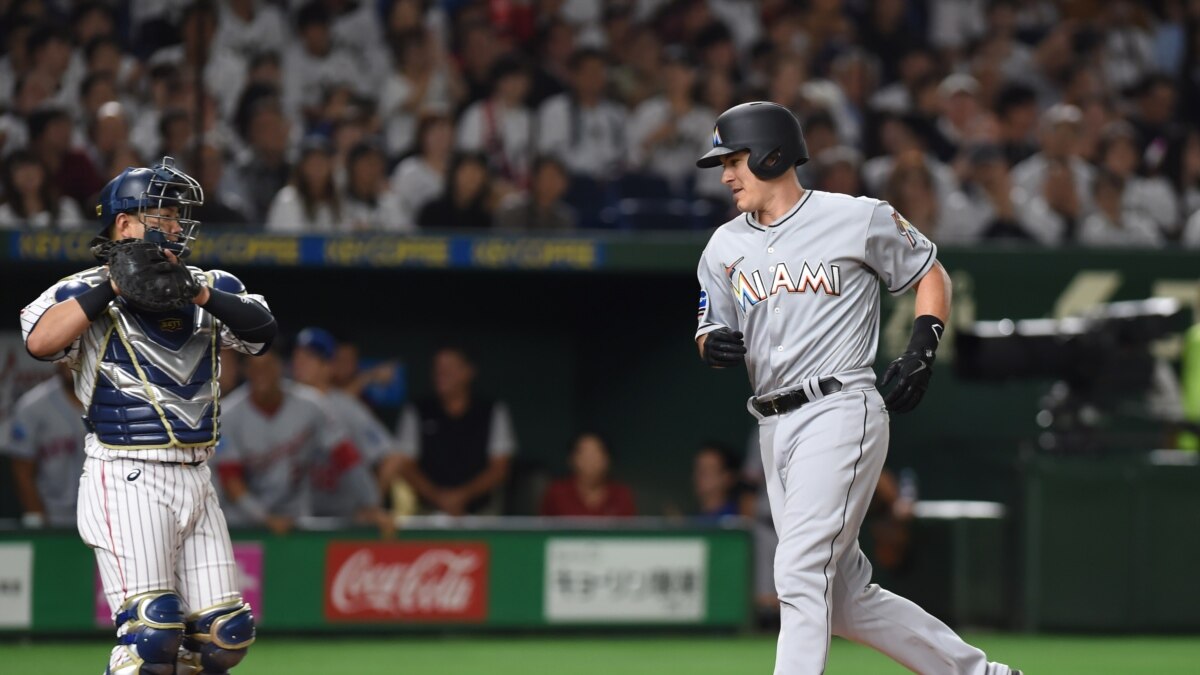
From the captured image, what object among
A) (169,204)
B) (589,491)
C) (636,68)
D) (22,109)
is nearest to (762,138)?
(169,204)

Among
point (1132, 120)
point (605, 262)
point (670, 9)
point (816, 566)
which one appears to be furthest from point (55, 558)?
point (1132, 120)

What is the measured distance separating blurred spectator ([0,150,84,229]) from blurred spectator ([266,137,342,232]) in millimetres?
1142

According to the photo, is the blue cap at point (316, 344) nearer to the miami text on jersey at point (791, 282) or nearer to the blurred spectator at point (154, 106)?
the blurred spectator at point (154, 106)

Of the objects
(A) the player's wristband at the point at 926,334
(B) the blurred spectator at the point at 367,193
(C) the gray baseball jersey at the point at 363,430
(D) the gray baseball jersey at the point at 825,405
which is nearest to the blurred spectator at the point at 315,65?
(B) the blurred spectator at the point at 367,193

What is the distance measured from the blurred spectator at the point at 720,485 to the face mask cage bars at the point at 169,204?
5.41 meters

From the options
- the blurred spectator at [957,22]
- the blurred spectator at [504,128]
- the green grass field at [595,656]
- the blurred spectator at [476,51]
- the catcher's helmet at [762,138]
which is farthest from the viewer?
the blurred spectator at [957,22]

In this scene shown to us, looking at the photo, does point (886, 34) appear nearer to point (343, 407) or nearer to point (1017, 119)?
point (1017, 119)

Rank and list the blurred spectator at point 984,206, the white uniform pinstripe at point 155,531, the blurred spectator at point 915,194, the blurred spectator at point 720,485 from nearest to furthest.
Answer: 1. the white uniform pinstripe at point 155,531
2. the blurred spectator at point 720,485
3. the blurred spectator at point 915,194
4. the blurred spectator at point 984,206

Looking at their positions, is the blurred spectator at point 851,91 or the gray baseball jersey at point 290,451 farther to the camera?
the blurred spectator at point 851,91

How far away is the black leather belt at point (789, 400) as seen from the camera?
5.08m

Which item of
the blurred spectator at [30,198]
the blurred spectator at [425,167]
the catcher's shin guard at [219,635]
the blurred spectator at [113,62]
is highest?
the blurred spectator at [113,62]

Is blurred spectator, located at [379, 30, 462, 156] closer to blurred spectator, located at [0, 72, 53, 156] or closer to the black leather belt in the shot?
blurred spectator, located at [0, 72, 53, 156]

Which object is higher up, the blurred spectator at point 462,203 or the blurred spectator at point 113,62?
the blurred spectator at point 113,62

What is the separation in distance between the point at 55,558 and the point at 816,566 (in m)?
5.20
